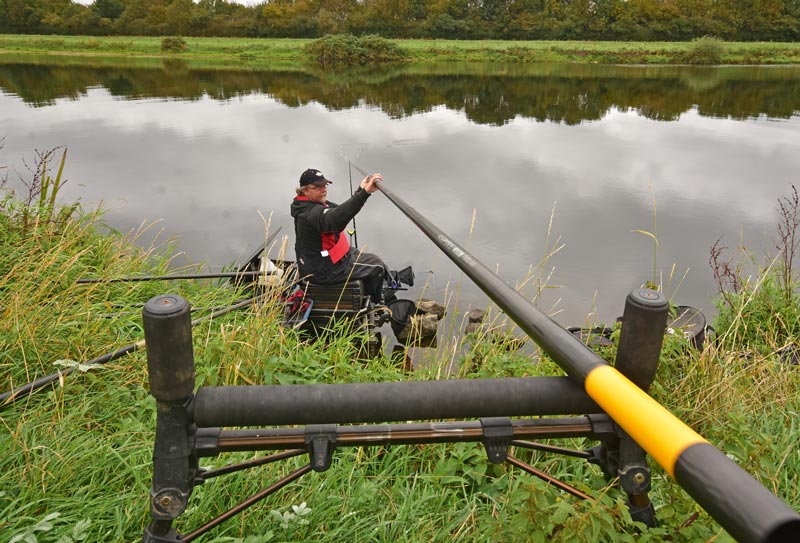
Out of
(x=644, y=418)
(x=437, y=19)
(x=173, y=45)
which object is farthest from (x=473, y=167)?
(x=437, y=19)

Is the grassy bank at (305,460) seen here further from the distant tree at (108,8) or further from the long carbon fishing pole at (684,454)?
the distant tree at (108,8)

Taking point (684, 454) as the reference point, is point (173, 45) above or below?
above

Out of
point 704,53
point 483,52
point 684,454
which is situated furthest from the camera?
point 483,52

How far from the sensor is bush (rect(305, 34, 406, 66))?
57.6m

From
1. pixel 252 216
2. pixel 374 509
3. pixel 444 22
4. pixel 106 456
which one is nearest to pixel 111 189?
pixel 252 216

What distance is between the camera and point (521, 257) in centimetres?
1155

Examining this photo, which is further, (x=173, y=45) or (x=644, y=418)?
(x=173, y=45)

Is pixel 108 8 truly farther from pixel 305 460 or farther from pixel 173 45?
pixel 305 460

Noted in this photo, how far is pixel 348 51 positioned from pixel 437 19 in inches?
1386

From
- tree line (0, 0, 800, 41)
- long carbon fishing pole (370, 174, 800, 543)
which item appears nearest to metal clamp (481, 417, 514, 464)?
long carbon fishing pole (370, 174, 800, 543)

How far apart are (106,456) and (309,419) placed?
7.35 feet

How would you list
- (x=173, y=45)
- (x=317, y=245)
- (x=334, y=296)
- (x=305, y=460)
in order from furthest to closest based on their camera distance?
(x=173, y=45), (x=317, y=245), (x=334, y=296), (x=305, y=460)

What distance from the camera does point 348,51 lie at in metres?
57.6

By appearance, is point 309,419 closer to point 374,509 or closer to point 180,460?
point 180,460
